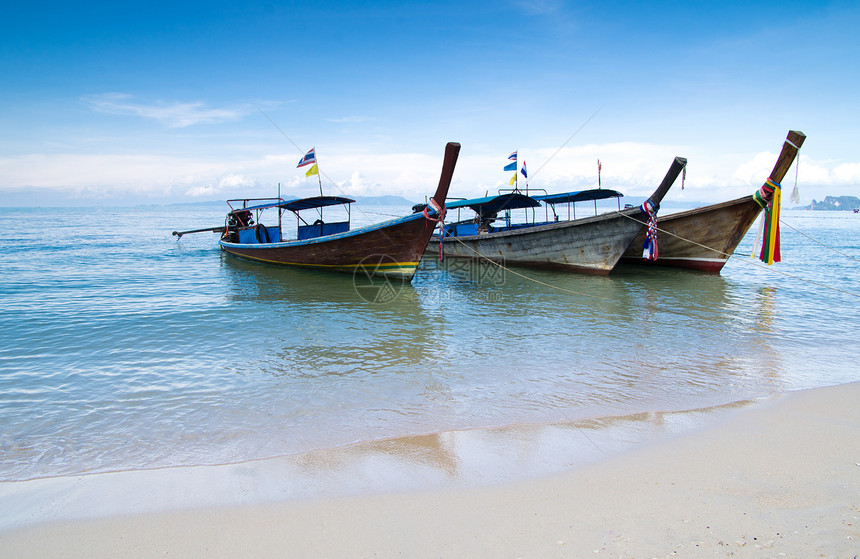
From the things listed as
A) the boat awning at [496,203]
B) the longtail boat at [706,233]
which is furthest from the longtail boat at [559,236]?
the longtail boat at [706,233]

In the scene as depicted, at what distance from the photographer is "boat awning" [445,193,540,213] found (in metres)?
15.9

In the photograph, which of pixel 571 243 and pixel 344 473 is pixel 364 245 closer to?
pixel 571 243

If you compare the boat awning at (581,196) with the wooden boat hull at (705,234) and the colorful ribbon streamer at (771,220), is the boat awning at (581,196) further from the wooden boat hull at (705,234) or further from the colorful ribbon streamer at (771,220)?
the colorful ribbon streamer at (771,220)

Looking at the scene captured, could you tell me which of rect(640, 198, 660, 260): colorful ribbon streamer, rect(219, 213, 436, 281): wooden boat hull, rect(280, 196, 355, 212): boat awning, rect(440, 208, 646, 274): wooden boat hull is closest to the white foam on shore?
rect(219, 213, 436, 281): wooden boat hull

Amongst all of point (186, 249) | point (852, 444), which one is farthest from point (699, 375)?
point (186, 249)

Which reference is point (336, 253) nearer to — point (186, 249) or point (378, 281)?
point (378, 281)

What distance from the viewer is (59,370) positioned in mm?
6551

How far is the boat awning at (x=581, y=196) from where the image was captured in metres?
15.6

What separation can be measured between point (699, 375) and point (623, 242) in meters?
8.84

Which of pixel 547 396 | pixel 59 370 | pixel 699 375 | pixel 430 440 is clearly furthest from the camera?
pixel 59 370

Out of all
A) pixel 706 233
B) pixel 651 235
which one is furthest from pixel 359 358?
pixel 706 233

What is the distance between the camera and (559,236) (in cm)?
1502

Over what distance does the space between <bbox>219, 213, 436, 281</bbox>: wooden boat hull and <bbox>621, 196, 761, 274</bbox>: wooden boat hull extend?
720cm

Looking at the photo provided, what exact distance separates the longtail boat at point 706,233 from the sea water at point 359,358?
1.37 m
